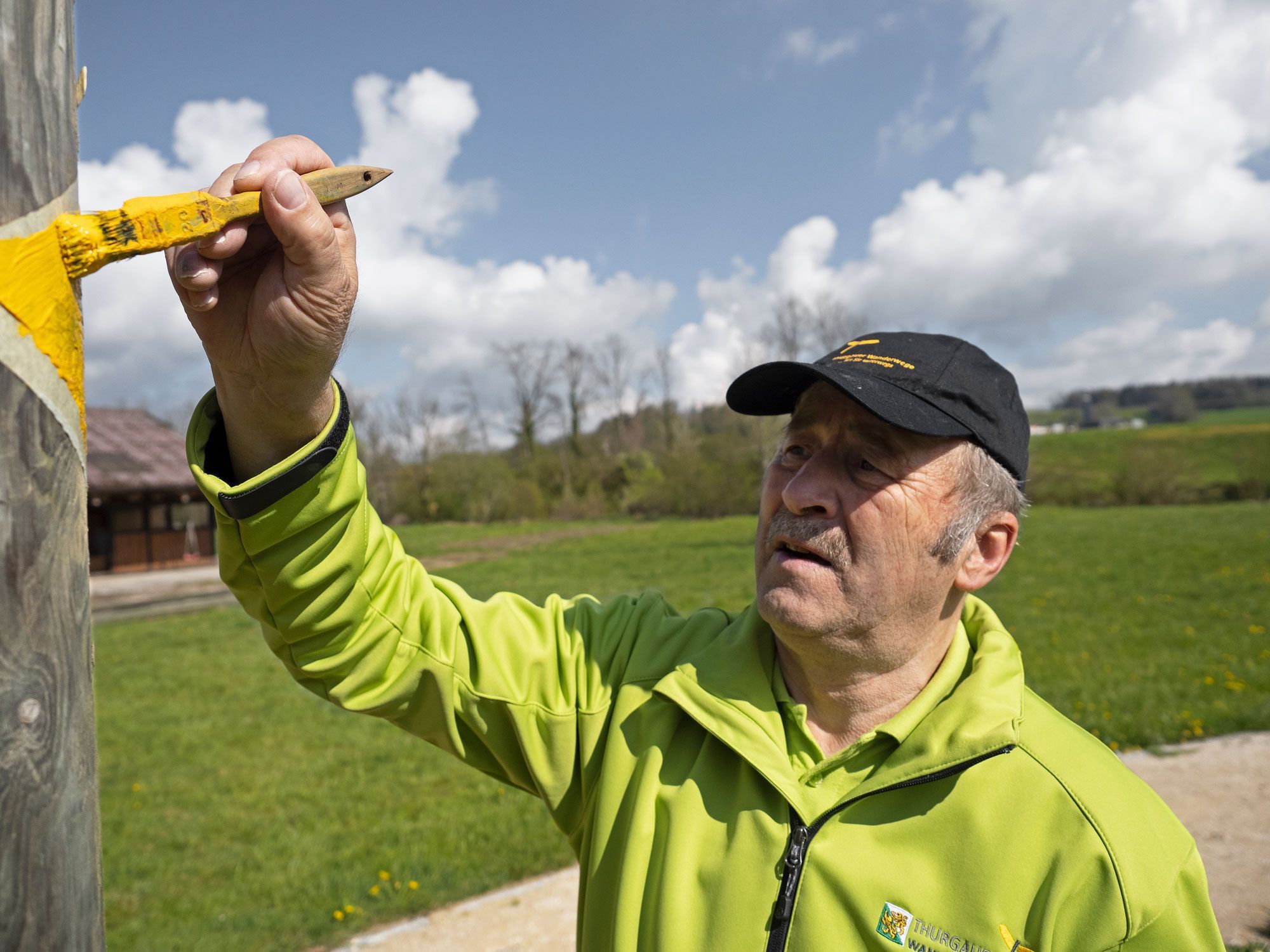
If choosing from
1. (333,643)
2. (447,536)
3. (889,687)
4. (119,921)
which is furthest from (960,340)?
(447,536)

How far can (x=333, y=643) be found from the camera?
1.69 m

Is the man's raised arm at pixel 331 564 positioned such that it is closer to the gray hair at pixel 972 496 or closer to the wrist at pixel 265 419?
the wrist at pixel 265 419

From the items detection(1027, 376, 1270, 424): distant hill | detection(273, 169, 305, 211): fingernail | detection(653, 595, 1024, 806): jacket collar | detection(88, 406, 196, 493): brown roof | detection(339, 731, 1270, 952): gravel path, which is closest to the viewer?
detection(273, 169, 305, 211): fingernail

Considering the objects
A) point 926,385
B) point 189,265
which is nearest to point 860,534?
point 926,385

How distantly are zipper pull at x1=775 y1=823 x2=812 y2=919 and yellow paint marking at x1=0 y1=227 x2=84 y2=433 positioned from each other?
1398mm

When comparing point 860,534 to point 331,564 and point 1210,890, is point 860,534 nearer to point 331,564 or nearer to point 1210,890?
point 331,564

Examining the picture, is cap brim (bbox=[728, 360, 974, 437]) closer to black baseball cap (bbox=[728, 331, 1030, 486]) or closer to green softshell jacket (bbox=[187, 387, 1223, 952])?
black baseball cap (bbox=[728, 331, 1030, 486])

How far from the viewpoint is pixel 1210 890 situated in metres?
3.77

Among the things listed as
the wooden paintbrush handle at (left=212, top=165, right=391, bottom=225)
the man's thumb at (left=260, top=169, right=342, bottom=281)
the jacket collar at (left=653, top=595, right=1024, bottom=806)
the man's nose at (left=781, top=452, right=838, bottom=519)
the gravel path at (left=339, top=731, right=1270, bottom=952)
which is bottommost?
the gravel path at (left=339, top=731, right=1270, bottom=952)

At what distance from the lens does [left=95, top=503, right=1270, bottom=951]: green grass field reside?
4363 mm

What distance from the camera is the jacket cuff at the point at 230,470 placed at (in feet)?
4.79

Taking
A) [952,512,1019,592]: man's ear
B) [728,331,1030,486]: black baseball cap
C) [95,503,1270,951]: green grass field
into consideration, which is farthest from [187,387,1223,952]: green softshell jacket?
[95,503,1270,951]: green grass field

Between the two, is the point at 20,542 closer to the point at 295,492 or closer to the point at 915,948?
the point at 295,492

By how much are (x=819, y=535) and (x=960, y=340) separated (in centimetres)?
61
